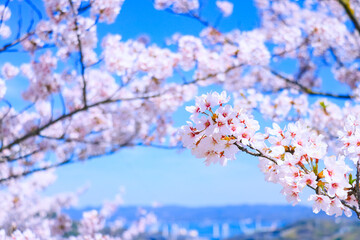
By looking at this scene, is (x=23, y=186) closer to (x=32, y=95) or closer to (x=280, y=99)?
(x=32, y=95)

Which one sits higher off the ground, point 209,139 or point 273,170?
point 209,139

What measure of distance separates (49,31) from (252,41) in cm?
413

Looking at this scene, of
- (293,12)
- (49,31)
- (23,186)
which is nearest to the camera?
(49,31)

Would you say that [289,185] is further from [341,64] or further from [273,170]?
[341,64]

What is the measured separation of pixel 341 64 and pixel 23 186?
13.4m

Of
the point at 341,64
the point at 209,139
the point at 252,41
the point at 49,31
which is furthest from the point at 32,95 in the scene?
the point at 341,64

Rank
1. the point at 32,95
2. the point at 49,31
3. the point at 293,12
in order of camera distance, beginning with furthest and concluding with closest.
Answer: the point at 293,12 < the point at 32,95 < the point at 49,31

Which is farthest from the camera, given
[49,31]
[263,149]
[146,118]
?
[146,118]

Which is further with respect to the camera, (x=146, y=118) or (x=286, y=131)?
(x=146, y=118)

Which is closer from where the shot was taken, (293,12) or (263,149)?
(263,149)

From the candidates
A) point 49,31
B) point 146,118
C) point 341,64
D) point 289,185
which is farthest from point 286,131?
point 341,64

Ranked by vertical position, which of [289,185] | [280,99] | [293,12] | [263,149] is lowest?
[289,185]

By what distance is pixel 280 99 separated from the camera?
6.29 meters

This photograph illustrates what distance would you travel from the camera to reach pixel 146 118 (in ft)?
24.5
